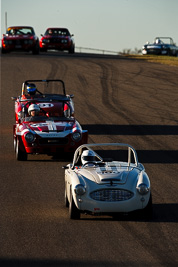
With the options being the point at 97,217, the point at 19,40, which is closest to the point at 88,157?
the point at 97,217

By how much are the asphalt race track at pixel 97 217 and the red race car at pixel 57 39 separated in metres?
9.74

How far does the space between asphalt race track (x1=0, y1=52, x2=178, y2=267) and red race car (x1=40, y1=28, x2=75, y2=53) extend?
9744 mm

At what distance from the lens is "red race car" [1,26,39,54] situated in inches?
1628

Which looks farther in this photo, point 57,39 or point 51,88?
point 57,39

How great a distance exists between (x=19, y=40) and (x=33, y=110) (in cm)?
2392

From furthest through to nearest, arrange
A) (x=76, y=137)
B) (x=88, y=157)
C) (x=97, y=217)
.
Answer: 1. (x=76, y=137)
2. (x=88, y=157)
3. (x=97, y=217)

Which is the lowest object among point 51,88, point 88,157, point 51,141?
point 51,88

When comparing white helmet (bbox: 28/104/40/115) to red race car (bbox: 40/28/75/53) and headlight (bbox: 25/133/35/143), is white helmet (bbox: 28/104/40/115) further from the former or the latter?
red race car (bbox: 40/28/75/53)

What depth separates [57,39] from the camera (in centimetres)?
4347

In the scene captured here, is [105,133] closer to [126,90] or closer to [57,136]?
[57,136]

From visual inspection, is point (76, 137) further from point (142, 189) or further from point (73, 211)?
point (142, 189)

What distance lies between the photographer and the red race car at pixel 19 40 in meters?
41.3

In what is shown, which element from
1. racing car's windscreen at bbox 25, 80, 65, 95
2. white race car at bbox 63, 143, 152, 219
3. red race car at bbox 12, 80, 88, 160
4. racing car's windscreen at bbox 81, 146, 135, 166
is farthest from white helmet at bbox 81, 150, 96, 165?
racing car's windscreen at bbox 25, 80, 65, 95

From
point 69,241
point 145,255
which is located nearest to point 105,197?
point 69,241
